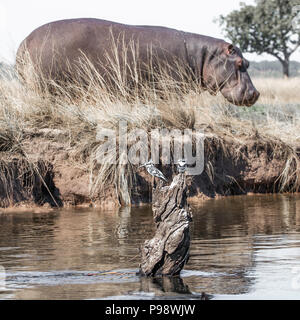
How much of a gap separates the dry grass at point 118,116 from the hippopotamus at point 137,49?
0.29 m

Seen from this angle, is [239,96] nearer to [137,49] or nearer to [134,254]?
[137,49]

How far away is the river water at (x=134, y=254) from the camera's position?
14.7 feet

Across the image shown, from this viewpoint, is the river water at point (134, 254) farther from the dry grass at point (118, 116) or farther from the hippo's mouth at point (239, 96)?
the hippo's mouth at point (239, 96)

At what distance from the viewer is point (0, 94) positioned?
945 centimetres

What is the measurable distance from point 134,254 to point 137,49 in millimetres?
5177

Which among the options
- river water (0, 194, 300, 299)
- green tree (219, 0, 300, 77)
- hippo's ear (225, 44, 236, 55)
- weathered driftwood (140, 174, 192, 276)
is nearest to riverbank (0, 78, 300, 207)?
river water (0, 194, 300, 299)

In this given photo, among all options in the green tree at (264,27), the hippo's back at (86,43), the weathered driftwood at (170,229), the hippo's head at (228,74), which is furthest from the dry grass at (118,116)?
the green tree at (264,27)

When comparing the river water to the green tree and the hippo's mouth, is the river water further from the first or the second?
the green tree

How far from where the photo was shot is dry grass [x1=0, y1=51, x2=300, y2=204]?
875 centimetres

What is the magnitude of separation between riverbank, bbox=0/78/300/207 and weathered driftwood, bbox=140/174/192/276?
3.78 metres

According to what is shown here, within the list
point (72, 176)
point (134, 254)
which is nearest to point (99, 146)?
point (72, 176)

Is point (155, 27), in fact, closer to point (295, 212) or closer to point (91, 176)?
point (91, 176)

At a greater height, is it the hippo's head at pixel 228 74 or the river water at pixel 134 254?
the hippo's head at pixel 228 74
